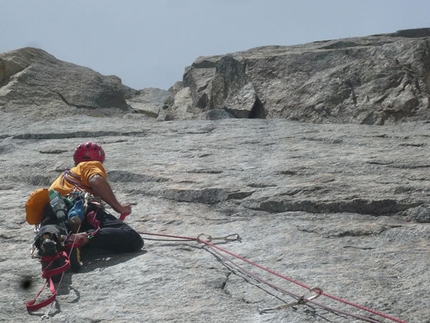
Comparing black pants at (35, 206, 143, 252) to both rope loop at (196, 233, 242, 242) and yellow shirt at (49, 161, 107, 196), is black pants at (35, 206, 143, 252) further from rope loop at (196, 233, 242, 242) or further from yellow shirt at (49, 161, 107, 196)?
rope loop at (196, 233, 242, 242)

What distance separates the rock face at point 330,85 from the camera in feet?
42.9

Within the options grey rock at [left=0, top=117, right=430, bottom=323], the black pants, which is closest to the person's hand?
the black pants

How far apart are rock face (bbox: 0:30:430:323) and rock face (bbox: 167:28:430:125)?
3cm

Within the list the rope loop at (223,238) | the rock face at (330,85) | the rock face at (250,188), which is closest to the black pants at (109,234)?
the rock face at (250,188)

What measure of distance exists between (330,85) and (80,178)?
22.9 ft

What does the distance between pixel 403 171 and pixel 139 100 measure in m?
12.2

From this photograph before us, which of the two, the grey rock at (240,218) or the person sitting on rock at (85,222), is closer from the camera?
the grey rock at (240,218)

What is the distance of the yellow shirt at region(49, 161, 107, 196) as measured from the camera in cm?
785

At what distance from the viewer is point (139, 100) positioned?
20766 millimetres

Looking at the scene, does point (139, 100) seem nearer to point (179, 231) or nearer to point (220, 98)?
point (220, 98)

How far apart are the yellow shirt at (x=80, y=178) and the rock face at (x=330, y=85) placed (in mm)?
6118

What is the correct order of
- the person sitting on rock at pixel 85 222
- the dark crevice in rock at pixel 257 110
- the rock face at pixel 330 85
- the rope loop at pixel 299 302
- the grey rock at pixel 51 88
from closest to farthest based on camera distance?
the rope loop at pixel 299 302
the person sitting on rock at pixel 85 222
the rock face at pixel 330 85
the dark crevice in rock at pixel 257 110
the grey rock at pixel 51 88

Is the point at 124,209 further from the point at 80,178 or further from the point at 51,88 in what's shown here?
the point at 51,88

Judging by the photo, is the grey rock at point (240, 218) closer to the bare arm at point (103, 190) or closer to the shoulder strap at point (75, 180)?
the bare arm at point (103, 190)
